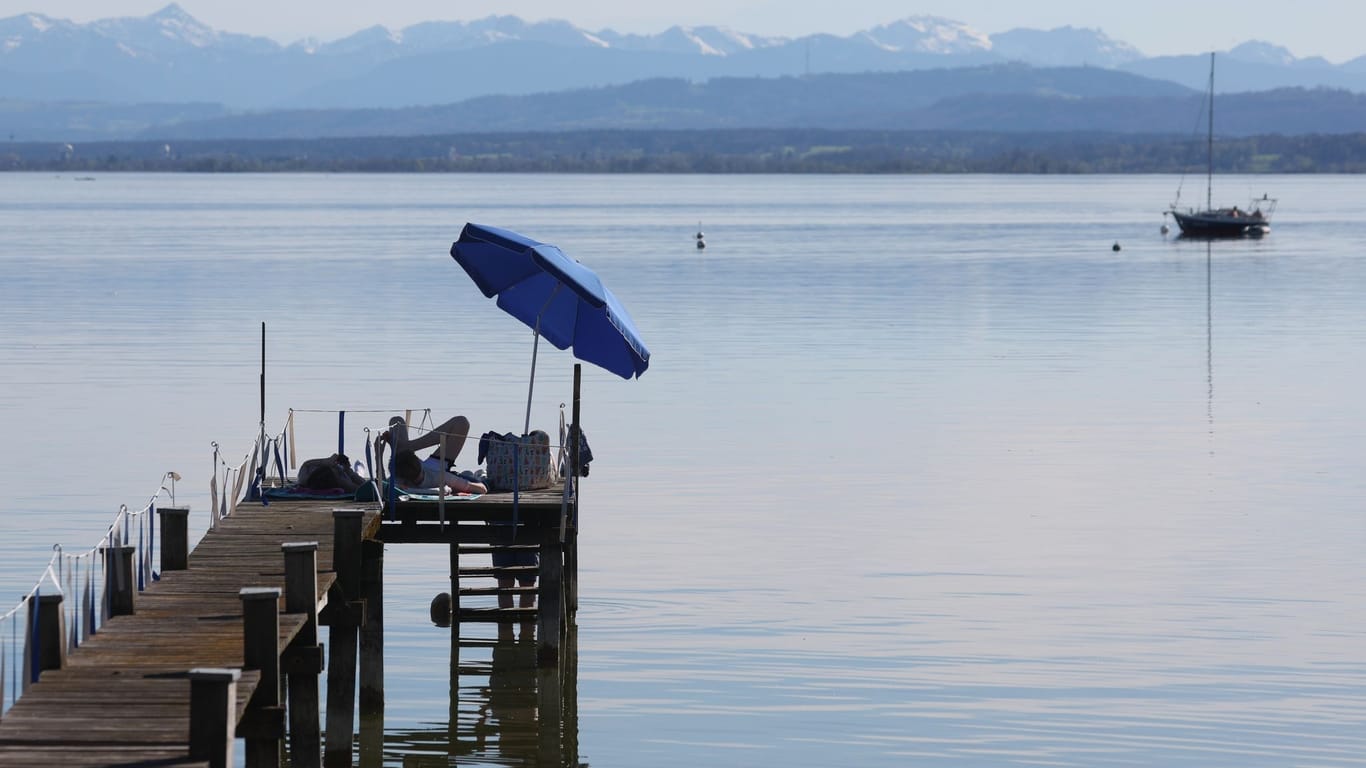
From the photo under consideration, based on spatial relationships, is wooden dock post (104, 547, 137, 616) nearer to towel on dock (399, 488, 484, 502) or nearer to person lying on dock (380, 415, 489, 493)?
towel on dock (399, 488, 484, 502)

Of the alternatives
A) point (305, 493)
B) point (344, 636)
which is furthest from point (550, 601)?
point (344, 636)

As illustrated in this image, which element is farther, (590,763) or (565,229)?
(565,229)

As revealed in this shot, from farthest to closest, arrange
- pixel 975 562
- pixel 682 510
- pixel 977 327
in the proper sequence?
1. pixel 977 327
2. pixel 682 510
3. pixel 975 562

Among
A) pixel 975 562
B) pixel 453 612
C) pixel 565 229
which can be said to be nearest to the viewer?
pixel 453 612

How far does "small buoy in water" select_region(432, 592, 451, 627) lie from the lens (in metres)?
22.9

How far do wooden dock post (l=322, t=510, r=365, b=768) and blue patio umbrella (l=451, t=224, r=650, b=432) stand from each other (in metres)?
4.79

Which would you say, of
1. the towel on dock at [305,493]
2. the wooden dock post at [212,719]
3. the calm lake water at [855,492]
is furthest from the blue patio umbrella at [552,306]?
the wooden dock post at [212,719]

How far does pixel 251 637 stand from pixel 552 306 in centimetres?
952

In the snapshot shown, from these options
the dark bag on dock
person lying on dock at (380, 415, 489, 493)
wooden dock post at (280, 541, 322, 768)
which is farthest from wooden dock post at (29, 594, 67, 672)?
the dark bag on dock

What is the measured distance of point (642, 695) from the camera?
20.5 m

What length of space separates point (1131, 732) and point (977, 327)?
136 feet

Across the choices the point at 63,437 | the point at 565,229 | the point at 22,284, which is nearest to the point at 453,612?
the point at 63,437

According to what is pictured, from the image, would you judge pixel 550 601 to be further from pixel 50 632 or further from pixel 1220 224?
pixel 1220 224

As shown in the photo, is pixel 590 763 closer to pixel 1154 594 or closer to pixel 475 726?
pixel 475 726
